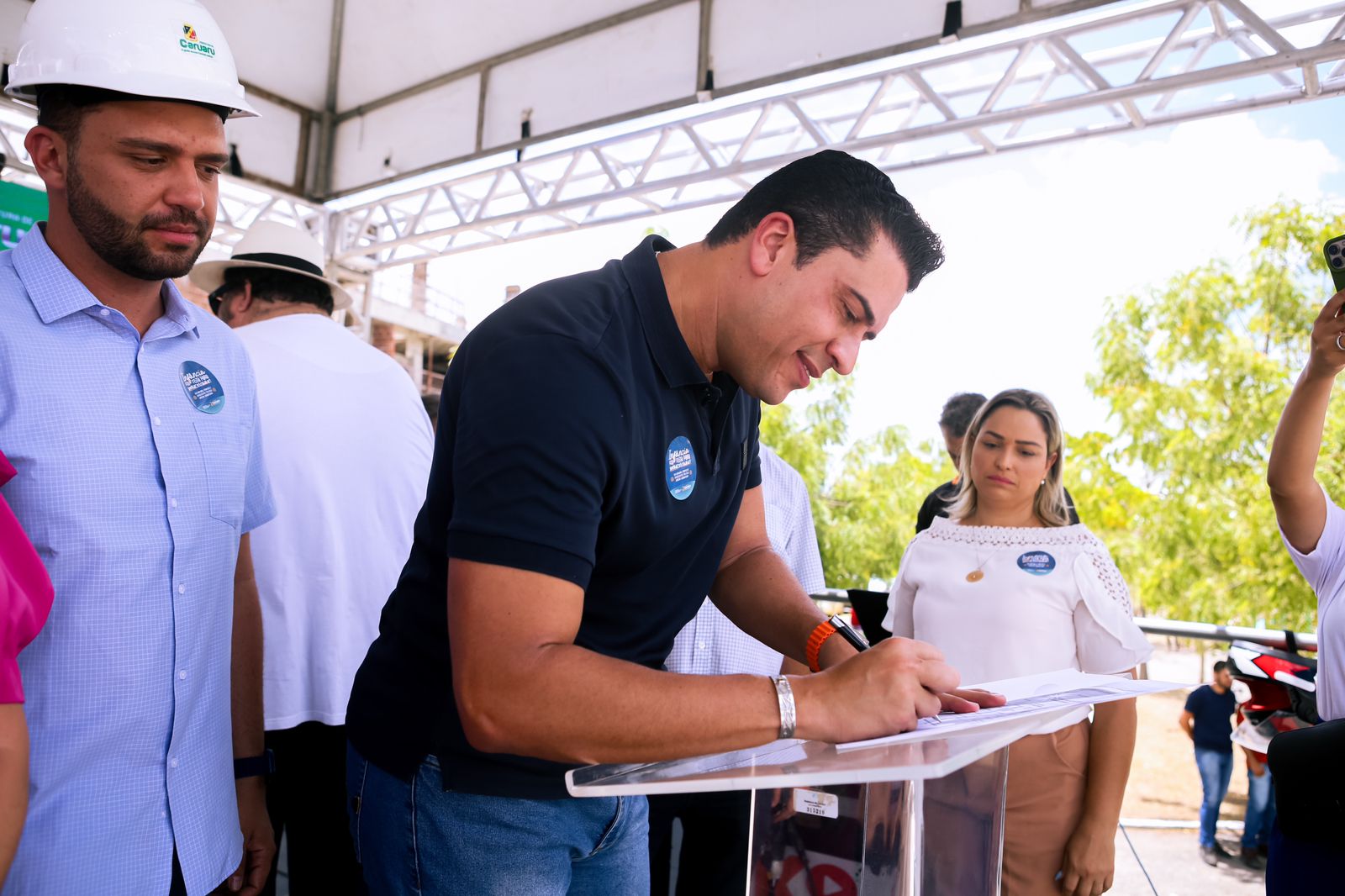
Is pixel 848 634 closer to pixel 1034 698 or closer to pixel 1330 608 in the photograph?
pixel 1034 698

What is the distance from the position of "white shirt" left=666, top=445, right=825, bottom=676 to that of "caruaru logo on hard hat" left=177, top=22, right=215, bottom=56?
5.63 feet

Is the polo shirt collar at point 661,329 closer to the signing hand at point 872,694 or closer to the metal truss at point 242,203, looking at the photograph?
the signing hand at point 872,694

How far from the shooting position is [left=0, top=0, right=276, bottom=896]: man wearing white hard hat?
1256 millimetres

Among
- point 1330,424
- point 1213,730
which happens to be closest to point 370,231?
point 1213,730

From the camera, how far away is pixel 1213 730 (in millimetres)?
4363

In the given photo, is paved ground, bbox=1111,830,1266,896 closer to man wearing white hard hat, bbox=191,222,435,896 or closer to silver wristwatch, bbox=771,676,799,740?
man wearing white hard hat, bbox=191,222,435,896

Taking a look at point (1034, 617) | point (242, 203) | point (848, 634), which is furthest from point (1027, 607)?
point (242, 203)

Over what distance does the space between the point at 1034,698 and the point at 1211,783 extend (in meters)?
3.72

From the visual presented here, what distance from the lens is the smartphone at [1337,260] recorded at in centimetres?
209

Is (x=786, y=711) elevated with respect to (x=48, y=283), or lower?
lower

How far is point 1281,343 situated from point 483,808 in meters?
13.0

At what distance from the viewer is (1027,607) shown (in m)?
2.54

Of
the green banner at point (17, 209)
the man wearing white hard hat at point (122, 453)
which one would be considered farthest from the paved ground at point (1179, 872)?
the green banner at point (17, 209)

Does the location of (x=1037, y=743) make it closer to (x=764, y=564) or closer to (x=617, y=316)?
(x=764, y=564)
